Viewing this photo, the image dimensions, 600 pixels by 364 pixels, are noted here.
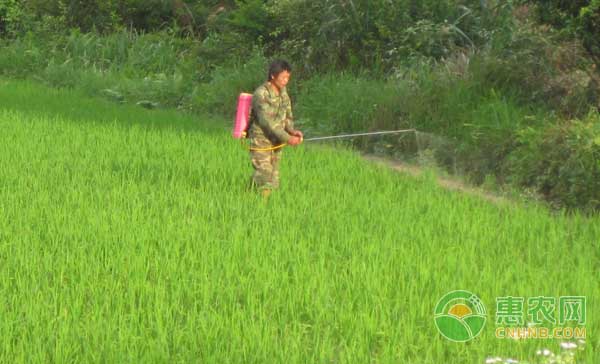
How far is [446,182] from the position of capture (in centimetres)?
1036

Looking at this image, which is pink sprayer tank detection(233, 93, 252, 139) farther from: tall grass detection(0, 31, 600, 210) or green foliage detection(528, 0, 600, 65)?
green foliage detection(528, 0, 600, 65)

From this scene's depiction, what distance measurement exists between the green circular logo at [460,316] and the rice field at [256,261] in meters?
0.06

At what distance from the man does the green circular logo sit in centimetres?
335

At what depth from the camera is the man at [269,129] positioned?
8.62m

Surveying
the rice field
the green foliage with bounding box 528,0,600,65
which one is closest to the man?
the rice field

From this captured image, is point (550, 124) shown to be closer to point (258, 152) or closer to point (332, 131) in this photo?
point (258, 152)

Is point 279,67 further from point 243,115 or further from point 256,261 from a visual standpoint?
point 256,261

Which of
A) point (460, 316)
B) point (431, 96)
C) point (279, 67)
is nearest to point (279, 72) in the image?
point (279, 67)

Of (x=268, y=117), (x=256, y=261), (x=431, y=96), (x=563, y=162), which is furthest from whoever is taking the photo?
(x=431, y=96)

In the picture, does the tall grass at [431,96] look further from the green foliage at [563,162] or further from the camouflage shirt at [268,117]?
the camouflage shirt at [268,117]

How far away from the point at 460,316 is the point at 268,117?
12.5 feet

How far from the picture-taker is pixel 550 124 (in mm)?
9664

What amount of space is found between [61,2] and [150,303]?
19610 millimetres

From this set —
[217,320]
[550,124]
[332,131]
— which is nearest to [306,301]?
[217,320]
